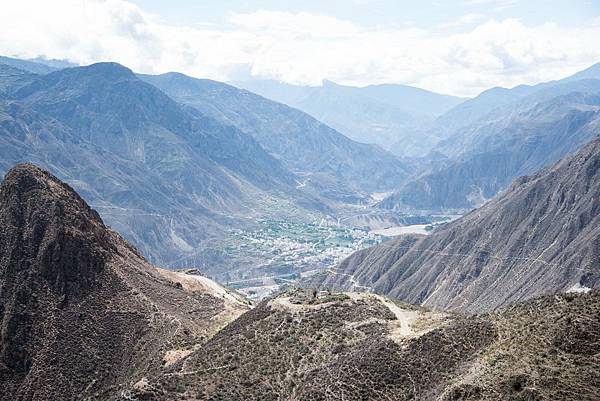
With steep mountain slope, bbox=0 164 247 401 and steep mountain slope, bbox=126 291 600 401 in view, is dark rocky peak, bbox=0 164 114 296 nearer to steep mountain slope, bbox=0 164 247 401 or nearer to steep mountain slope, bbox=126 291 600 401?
steep mountain slope, bbox=0 164 247 401

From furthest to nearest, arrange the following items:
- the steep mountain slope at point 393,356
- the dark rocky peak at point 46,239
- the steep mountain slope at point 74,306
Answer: the dark rocky peak at point 46,239
the steep mountain slope at point 74,306
the steep mountain slope at point 393,356

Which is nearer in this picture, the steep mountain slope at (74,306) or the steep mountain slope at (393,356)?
the steep mountain slope at (393,356)

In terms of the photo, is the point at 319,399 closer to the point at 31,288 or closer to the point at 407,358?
the point at 407,358

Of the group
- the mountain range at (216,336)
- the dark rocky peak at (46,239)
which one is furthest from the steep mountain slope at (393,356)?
the dark rocky peak at (46,239)

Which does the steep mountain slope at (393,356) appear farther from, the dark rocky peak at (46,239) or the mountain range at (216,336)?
the dark rocky peak at (46,239)

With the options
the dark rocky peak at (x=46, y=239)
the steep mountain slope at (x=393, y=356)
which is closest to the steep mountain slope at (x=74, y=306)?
the dark rocky peak at (x=46, y=239)

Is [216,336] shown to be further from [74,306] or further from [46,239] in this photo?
[46,239]

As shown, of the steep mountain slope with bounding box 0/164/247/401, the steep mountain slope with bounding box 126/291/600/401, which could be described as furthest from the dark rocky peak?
the steep mountain slope with bounding box 126/291/600/401

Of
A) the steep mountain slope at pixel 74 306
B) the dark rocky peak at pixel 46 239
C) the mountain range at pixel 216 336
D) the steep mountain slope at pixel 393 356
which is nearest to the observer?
the steep mountain slope at pixel 393 356
